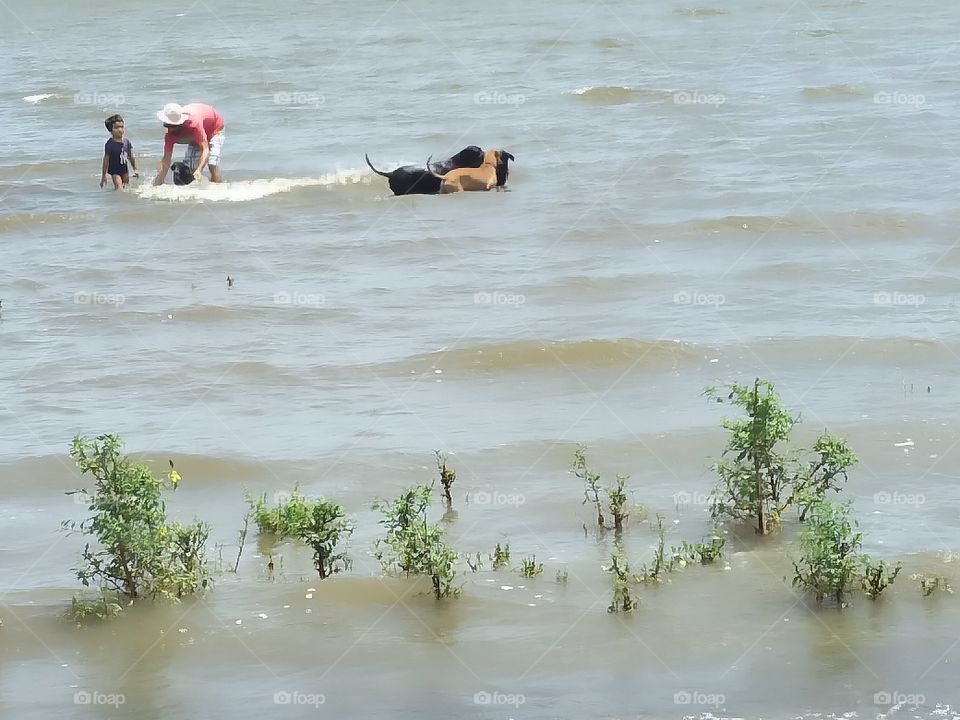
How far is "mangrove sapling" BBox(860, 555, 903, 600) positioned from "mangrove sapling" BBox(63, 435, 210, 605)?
2855mm

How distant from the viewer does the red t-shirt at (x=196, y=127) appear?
53.0 feet

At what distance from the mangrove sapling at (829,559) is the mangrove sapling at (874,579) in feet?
0.14

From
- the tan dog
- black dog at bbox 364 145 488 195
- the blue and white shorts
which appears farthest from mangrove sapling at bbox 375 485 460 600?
the blue and white shorts

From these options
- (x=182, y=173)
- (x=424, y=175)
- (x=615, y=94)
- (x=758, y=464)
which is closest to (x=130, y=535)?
(x=758, y=464)

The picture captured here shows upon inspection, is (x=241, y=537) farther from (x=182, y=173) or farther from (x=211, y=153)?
(x=182, y=173)

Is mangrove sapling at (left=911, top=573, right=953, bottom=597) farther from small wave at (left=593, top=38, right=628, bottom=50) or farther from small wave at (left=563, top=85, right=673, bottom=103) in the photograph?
small wave at (left=593, top=38, right=628, bottom=50)

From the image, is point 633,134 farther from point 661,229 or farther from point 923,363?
point 923,363

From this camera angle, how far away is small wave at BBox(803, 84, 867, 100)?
2195cm

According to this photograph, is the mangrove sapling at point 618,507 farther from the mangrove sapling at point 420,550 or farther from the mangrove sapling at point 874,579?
the mangrove sapling at point 874,579

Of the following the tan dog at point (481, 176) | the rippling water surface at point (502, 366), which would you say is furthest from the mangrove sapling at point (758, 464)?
the tan dog at point (481, 176)

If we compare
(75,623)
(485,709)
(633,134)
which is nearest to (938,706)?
(485,709)

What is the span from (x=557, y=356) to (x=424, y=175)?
21.4ft

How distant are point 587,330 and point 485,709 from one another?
232 inches

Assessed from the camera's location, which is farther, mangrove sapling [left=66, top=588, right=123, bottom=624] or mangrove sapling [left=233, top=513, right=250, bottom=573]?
mangrove sapling [left=233, top=513, right=250, bottom=573]
